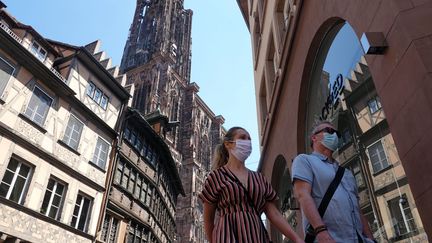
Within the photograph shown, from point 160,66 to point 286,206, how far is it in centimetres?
5507

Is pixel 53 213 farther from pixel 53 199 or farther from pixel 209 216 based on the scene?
pixel 209 216

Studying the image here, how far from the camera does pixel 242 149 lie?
3039mm

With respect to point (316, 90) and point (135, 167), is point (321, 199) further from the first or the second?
point (135, 167)

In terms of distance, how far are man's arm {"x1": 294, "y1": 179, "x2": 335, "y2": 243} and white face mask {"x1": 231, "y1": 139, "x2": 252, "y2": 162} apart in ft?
1.70

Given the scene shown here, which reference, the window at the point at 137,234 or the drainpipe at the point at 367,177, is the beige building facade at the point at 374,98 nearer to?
the drainpipe at the point at 367,177

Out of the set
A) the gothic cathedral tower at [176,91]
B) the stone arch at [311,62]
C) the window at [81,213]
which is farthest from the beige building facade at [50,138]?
the gothic cathedral tower at [176,91]

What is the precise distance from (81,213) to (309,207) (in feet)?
43.8

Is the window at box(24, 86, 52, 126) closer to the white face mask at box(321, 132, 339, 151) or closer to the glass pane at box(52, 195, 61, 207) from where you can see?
the glass pane at box(52, 195, 61, 207)

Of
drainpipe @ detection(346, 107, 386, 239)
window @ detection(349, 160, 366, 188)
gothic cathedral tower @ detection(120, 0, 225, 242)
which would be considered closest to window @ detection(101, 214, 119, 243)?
window @ detection(349, 160, 366, 188)

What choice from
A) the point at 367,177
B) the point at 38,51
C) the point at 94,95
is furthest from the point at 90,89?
the point at 367,177

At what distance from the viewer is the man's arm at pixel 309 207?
7.54 ft

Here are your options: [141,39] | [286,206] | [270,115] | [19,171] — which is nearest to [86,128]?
[19,171]

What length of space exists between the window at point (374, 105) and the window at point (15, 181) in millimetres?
11052

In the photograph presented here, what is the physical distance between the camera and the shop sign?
5.86 meters
